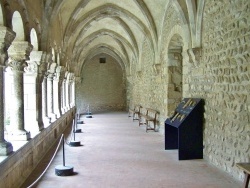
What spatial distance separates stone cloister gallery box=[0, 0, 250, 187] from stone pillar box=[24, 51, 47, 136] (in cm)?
2

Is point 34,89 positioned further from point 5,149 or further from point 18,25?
point 5,149

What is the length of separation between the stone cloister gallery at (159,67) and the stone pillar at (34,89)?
2 cm

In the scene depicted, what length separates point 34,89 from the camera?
22.1 feet

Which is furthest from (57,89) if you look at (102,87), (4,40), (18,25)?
(102,87)

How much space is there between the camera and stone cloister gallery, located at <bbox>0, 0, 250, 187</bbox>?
4426mm

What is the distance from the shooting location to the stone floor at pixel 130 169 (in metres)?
4.48

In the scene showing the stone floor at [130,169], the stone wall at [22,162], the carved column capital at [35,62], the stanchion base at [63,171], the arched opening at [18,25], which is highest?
the arched opening at [18,25]

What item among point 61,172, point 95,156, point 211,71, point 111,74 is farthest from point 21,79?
point 111,74

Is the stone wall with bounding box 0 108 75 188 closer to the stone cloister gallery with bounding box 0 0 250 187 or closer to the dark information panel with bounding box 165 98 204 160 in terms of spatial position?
the stone cloister gallery with bounding box 0 0 250 187

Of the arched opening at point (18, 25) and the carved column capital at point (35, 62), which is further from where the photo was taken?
the carved column capital at point (35, 62)

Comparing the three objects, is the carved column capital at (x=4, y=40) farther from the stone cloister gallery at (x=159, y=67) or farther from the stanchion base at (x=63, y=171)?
the stanchion base at (x=63, y=171)

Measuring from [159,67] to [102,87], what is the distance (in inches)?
479

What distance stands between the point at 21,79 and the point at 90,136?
421 centimetres

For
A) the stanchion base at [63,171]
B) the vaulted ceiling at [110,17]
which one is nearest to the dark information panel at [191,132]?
the stanchion base at [63,171]
